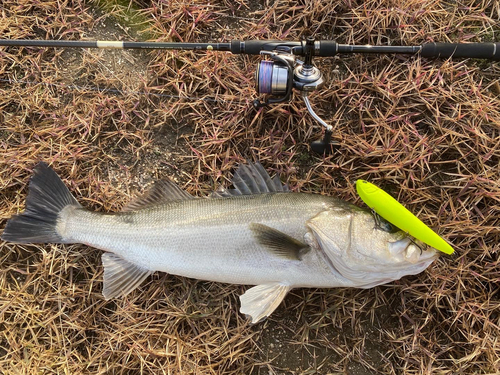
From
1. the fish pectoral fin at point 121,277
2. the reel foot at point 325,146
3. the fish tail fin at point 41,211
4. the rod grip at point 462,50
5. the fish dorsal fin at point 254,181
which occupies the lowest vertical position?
the fish pectoral fin at point 121,277

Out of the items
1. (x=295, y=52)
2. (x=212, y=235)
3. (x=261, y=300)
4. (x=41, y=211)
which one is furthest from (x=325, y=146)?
(x=41, y=211)

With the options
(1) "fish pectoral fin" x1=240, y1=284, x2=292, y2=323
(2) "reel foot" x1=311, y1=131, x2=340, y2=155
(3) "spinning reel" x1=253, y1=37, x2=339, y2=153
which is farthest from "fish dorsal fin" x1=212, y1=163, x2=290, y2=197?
(1) "fish pectoral fin" x1=240, y1=284, x2=292, y2=323

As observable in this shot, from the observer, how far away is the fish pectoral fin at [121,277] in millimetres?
2631

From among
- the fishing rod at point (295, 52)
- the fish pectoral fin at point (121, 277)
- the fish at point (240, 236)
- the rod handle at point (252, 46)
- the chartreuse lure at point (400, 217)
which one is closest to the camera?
the chartreuse lure at point (400, 217)

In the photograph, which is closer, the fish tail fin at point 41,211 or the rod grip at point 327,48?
the rod grip at point 327,48

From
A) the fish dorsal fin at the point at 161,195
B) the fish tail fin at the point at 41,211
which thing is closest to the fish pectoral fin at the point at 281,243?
the fish dorsal fin at the point at 161,195

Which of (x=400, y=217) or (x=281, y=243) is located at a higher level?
(x=400, y=217)

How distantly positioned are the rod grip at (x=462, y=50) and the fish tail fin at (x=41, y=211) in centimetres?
285

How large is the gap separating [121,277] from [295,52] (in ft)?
6.46

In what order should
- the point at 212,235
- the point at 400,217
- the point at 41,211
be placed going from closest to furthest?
the point at 400,217
the point at 212,235
the point at 41,211

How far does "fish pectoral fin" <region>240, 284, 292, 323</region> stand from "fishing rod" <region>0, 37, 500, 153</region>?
1053 mm

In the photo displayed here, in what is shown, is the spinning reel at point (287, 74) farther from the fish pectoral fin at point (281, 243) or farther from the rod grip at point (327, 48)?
the fish pectoral fin at point (281, 243)

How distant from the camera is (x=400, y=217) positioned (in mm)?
2203

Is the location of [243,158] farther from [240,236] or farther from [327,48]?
[327,48]
